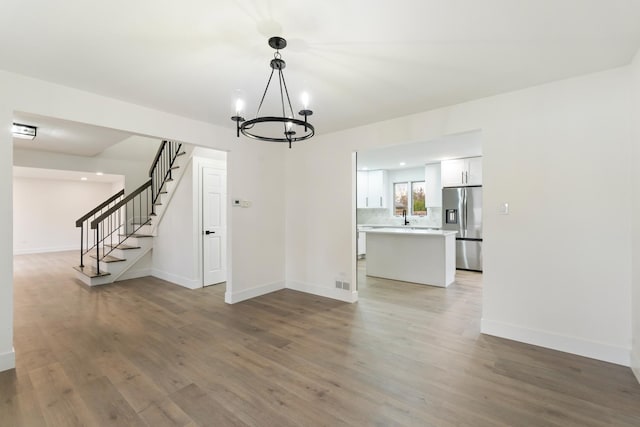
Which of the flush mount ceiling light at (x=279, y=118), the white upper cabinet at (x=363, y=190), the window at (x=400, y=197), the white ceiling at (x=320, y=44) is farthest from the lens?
the window at (x=400, y=197)

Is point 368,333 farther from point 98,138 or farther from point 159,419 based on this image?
point 98,138

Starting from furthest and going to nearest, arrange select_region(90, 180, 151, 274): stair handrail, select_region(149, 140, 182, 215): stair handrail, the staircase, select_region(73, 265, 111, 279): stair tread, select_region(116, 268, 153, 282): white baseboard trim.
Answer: select_region(149, 140, 182, 215): stair handrail, select_region(116, 268, 153, 282): white baseboard trim, select_region(90, 180, 151, 274): stair handrail, the staircase, select_region(73, 265, 111, 279): stair tread

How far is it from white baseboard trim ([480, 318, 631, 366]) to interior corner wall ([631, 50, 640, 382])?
115 mm

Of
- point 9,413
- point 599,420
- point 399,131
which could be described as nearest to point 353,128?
point 399,131

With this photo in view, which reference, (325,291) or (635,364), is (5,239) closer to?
(325,291)

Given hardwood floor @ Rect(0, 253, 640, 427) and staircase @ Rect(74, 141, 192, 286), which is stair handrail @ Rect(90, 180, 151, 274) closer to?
staircase @ Rect(74, 141, 192, 286)

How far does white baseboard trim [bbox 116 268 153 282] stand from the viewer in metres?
5.68

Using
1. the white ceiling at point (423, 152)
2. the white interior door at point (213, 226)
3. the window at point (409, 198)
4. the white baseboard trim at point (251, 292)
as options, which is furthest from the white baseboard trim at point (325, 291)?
the window at point (409, 198)

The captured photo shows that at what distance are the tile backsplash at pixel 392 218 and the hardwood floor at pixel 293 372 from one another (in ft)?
14.0

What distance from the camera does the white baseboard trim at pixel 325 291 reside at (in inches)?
169

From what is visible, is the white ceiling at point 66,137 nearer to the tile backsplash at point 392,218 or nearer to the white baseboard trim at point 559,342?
the white baseboard trim at point 559,342

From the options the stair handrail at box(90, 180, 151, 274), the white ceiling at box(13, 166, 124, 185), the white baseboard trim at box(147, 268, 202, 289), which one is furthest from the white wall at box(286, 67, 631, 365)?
the white ceiling at box(13, 166, 124, 185)

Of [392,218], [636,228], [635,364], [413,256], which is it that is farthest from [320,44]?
[392,218]

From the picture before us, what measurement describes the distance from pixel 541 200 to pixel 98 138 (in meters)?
6.62
